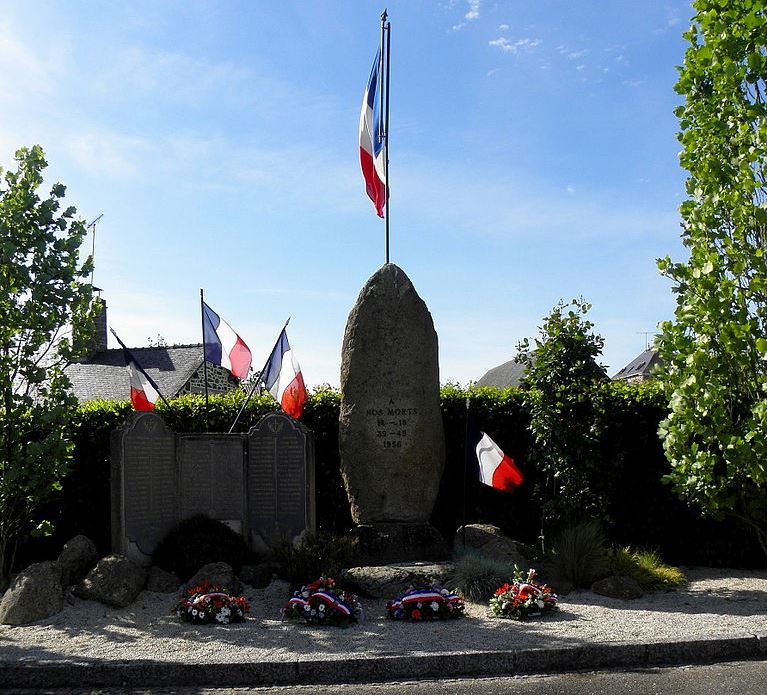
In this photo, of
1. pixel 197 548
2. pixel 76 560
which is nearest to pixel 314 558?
pixel 197 548

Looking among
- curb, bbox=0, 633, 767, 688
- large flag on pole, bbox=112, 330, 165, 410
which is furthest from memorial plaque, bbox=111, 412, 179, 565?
curb, bbox=0, 633, 767, 688

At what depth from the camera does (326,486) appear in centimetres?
1143

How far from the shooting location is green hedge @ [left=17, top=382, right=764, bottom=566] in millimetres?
10859

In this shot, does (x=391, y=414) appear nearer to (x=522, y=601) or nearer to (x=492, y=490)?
(x=492, y=490)

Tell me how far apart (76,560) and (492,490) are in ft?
18.3

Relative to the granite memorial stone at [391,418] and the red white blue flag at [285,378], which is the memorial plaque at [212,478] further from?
the granite memorial stone at [391,418]

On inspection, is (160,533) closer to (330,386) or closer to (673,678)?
(330,386)

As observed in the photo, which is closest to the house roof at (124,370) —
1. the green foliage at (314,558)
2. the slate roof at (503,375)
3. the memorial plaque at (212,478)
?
the memorial plaque at (212,478)

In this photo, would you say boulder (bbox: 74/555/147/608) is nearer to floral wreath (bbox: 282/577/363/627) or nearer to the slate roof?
floral wreath (bbox: 282/577/363/627)

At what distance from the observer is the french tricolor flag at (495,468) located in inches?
357

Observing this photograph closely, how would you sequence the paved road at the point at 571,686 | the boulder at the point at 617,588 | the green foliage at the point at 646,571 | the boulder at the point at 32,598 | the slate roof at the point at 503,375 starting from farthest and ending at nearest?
1. the slate roof at the point at 503,375
2. the green foliage at the point at 646,571
3. the boulder at the point at 617,588
4. the boulder at the point at 32,598
5. the paved road at the point at 571,686

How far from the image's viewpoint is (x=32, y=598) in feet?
24.7

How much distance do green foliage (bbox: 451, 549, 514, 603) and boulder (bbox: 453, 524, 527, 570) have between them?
46cm

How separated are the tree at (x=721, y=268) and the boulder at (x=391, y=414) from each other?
300cm
